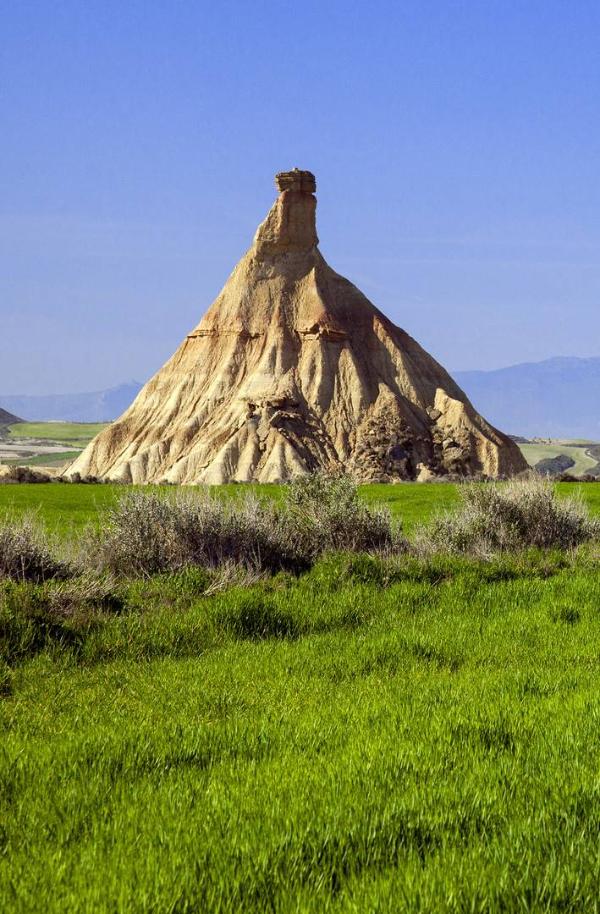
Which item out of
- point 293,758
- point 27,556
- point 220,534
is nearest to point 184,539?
point 220,534

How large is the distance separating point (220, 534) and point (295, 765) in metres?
11.7

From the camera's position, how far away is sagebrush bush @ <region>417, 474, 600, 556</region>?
21922 millimetres

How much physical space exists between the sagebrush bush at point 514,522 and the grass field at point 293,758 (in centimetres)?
809

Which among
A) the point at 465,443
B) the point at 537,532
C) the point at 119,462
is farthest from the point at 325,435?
the point at 537,532

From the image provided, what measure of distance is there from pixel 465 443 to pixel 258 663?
5712cm

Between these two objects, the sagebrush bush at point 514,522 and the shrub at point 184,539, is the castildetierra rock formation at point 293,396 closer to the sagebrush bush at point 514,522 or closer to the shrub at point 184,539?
the sagebrush bush at point 514,522

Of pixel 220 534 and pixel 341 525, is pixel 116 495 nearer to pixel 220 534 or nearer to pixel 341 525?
pixel 341 525

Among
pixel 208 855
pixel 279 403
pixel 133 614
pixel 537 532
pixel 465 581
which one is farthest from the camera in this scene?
pixel 279 403

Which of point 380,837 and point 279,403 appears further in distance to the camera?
point 279,403

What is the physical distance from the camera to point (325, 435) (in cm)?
6625

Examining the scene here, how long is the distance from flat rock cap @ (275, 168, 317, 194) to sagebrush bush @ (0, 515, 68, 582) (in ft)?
205

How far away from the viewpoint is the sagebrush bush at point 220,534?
1698cm

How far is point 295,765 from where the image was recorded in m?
6.46

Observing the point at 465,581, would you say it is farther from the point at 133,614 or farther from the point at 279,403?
the point at 279,403
